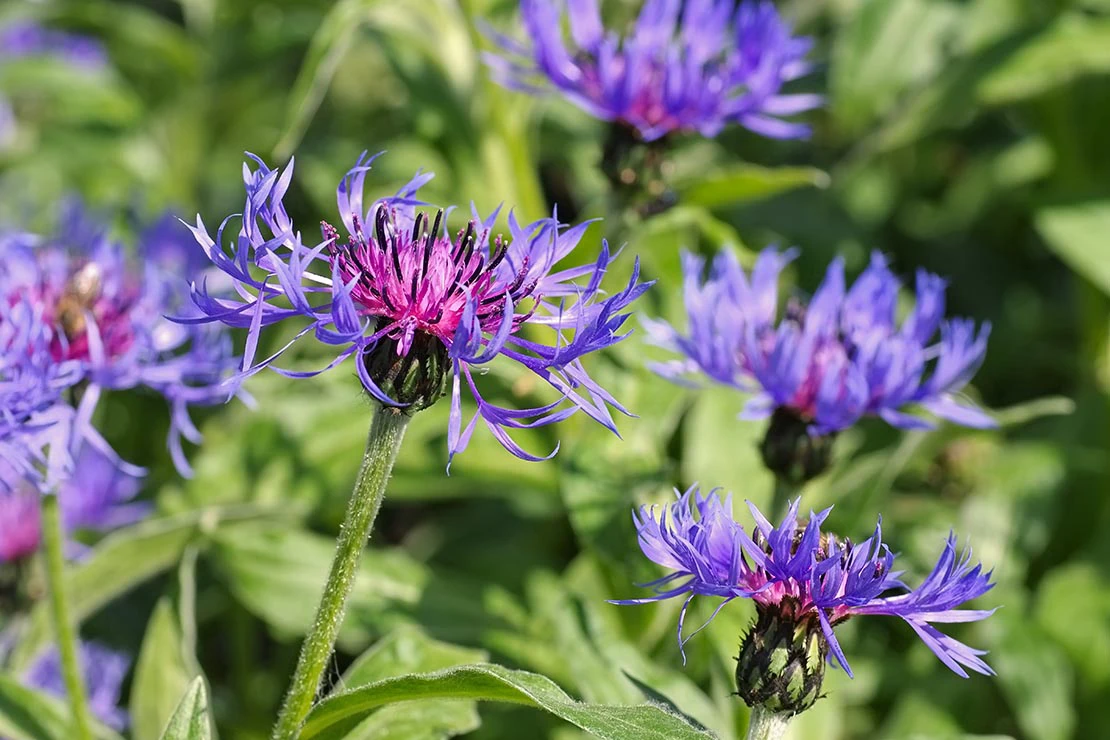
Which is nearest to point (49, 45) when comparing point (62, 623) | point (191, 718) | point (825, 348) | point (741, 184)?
point (741, 184)

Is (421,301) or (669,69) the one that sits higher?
(421,301)

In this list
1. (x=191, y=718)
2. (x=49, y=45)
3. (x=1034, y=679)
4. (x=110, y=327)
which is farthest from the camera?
(x=49, y=45)

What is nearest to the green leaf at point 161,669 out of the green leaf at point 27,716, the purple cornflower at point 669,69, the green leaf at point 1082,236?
the green leaf at point 27,716

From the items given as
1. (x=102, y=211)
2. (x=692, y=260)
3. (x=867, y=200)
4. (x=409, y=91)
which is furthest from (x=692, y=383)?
(x=867, y=200)

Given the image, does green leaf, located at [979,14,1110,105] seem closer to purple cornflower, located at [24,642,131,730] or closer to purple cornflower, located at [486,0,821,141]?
purple cornflower, located at [486,0,821,141]

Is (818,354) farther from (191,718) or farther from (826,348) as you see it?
(191,718)
